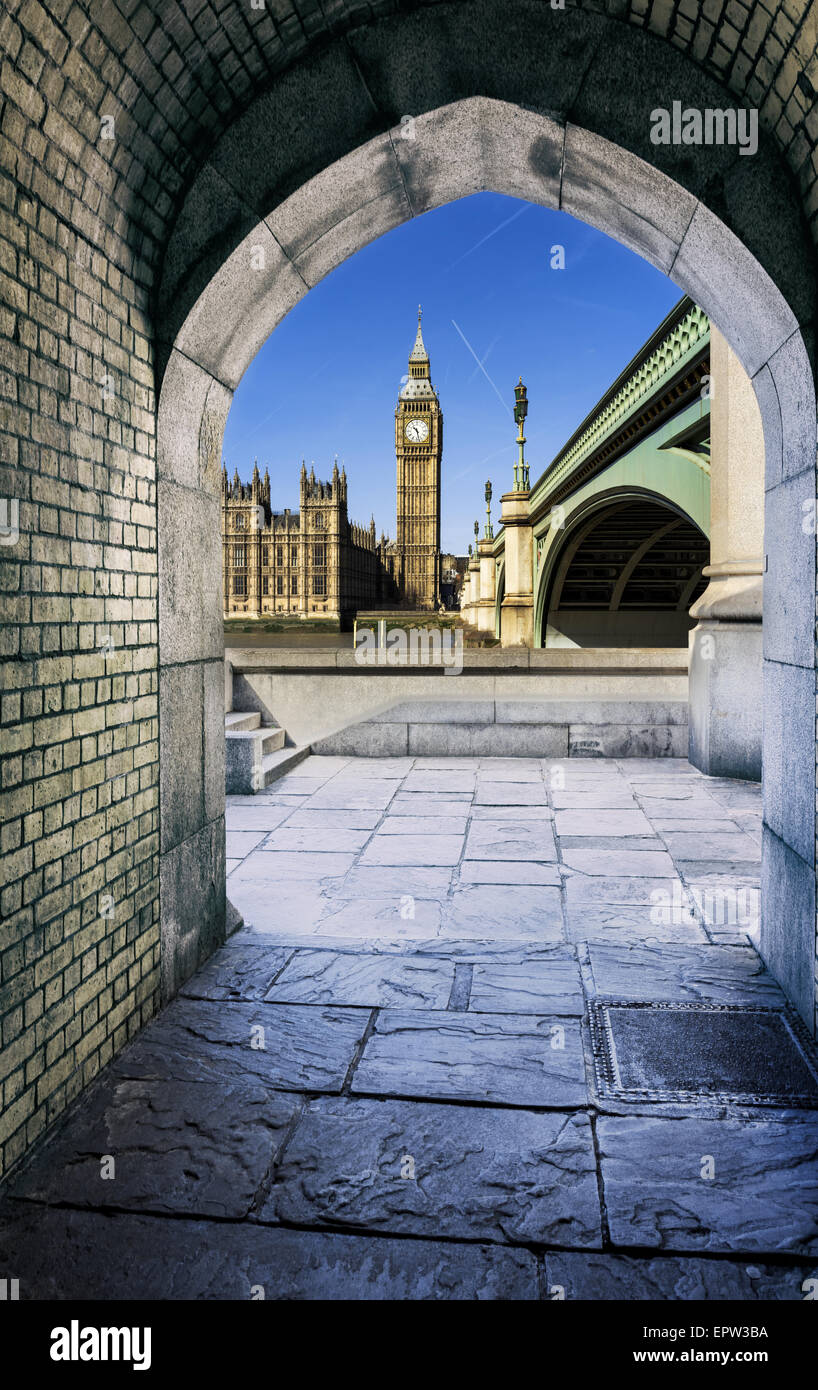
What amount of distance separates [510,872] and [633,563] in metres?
33.8

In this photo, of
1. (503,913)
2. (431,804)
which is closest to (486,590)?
(431,804)

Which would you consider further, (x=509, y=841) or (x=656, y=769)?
(x=656, y=769)

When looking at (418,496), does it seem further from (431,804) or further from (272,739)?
(431,804)

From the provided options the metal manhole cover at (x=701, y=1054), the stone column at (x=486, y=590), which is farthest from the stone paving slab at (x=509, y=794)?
the stone column at (x=486, y=590)

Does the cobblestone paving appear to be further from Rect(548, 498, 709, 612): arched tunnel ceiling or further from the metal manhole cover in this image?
Rect(548, 498, 709, 612): arched tunnel ceiling

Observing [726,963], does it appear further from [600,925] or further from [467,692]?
[467,692]

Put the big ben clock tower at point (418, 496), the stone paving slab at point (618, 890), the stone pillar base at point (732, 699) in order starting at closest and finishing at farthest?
the stone paving slab at point (618, 890) < the stone pillar base at point (732, 699) < the big ben clock tower at point (418, 496)

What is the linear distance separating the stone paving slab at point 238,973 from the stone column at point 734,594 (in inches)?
237

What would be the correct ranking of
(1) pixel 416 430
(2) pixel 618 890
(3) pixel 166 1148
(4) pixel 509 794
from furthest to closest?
(1) pixel 416 430 < (4) pixel 509 794 < (2) pixel 618 890 < (3) pixel 166 1148

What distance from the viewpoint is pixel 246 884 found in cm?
586

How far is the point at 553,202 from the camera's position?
491 centimetres

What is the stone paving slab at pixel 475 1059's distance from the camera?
326 centimetres

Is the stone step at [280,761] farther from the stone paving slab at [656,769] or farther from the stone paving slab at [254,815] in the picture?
the stone paving slab at [656,769]

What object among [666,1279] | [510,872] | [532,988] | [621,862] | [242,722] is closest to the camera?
[666,1279]
